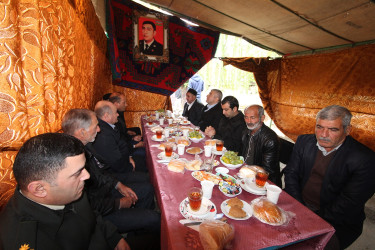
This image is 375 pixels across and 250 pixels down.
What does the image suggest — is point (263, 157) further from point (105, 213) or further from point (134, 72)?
point (134, 72)

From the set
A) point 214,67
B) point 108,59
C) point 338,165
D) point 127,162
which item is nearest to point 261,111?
point 338,165

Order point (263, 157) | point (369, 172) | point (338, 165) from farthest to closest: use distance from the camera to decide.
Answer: point (263, 157)
point (338, 165)
point (369, 172)

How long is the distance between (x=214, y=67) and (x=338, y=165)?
794 cm

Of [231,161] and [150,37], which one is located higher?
[150,37]

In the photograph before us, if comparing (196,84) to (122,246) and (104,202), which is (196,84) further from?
(122,246)

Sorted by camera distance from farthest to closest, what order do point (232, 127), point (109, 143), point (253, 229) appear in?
point (232, 127)
point (109, 143)
point (253, 229)

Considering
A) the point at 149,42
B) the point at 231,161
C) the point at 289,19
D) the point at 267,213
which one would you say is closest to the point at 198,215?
the point at 267,213

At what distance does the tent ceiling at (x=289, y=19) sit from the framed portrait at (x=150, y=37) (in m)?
0.45

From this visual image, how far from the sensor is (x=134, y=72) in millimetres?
5727

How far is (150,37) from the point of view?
5.43 m

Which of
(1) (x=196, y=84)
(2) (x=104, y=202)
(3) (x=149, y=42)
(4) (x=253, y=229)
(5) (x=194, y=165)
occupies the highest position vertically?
(3) (x=149, y=42)

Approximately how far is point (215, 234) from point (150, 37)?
18.9 feet

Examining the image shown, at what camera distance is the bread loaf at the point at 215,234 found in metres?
0.99

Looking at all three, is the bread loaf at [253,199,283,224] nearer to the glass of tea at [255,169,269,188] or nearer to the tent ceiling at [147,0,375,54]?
the glass of tea at [255,169,269,188]
